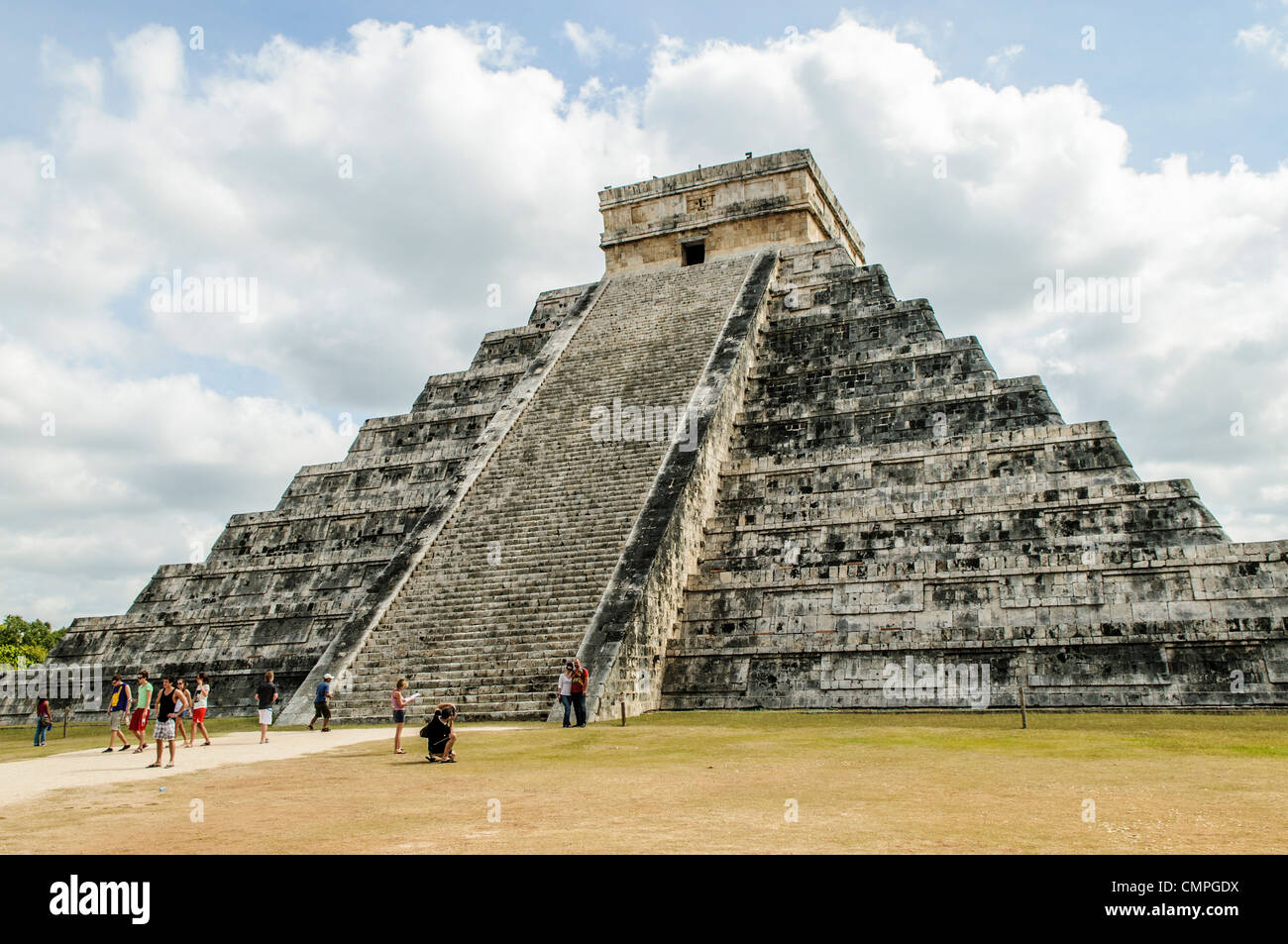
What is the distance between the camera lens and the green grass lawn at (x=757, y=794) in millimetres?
5766

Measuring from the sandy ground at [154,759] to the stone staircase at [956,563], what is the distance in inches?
187

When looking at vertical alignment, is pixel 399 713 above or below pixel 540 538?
below

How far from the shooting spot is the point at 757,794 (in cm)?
752

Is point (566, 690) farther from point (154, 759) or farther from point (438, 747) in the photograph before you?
point (154, 759)

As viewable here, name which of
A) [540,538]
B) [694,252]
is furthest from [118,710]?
[694,252]

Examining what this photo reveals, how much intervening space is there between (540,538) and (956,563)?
22.3ft

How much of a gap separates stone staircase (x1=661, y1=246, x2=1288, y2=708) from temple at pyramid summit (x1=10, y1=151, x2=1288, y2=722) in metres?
0.04

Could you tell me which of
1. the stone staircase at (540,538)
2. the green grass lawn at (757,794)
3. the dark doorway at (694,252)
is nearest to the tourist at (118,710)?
the stone staircase at (540,538)

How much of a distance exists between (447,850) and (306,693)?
1112 cm

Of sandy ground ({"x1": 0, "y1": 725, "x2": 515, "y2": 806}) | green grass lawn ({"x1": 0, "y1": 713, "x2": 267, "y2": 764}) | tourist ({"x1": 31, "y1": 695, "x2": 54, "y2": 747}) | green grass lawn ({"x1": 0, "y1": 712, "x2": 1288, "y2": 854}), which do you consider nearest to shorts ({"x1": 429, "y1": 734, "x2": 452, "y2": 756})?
green grass lawn ({"x1": 0, "y1": 712, "x2": 1288, "y2": 854})

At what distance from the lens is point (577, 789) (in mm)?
7992

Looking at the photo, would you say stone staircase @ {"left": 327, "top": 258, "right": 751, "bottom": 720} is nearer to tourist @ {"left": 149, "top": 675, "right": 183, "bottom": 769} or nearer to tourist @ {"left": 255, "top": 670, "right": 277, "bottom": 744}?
tourist @ {"left": 255, "top": 670, "right": 277, "bottom": 744}

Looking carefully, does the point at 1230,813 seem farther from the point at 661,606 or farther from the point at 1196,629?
the point at 661,606
